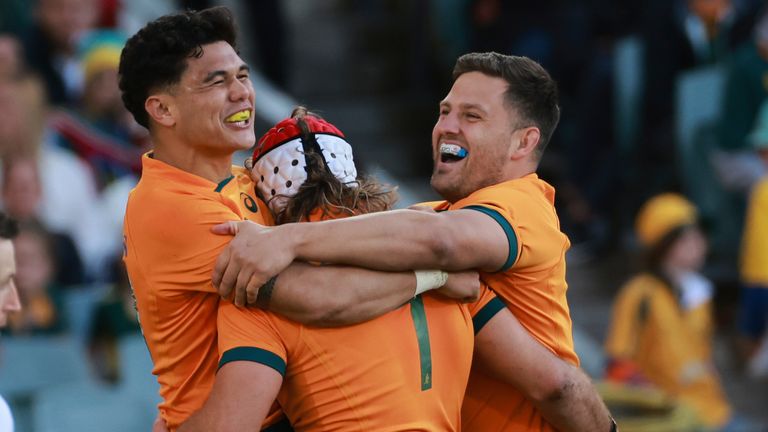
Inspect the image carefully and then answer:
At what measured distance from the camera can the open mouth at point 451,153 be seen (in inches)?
160

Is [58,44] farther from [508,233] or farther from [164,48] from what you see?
[508,233]

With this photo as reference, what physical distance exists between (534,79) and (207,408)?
135 cm

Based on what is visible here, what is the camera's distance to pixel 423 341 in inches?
147

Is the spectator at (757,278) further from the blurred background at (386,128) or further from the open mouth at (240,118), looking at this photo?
the open mouth at (240,118)

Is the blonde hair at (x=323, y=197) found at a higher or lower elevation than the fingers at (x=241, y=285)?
higher

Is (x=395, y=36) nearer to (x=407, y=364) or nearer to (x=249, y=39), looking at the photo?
(x=249, y=39)

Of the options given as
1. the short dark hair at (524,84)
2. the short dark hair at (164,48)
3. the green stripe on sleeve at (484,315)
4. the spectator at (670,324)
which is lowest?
the spectator at (670,324)

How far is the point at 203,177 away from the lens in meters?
3.95

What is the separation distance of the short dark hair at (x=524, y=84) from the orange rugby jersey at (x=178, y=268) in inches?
31.1

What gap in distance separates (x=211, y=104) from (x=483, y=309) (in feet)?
3.09

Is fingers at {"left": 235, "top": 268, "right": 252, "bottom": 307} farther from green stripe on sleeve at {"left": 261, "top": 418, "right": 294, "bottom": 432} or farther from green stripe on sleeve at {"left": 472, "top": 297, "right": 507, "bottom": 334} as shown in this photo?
green stripe on sleeve at {"left": 472, "top": 297, "right": 507, "bottom": 334}

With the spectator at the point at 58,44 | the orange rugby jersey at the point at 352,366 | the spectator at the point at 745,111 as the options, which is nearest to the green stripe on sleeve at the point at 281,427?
the orange rugby jersey at the point at 352,366

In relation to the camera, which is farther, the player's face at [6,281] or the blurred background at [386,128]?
the blurred background at [386,128]

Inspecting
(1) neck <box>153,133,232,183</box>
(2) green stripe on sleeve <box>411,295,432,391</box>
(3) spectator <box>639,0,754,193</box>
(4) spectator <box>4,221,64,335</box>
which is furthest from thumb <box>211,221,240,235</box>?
(3) spectator <box>639,0,754,193</box>
